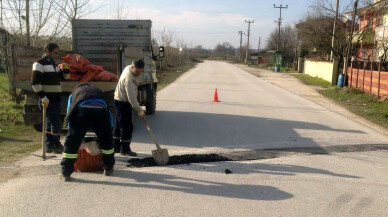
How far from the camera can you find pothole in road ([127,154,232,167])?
603cm

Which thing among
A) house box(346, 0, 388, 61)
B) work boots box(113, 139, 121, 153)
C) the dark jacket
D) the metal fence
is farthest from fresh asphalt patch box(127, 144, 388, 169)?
house box(346, 0, 388, 61)

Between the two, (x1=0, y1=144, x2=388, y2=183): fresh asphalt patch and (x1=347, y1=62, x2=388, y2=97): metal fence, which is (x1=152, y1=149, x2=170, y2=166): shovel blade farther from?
(x1=347, y1=62, x2=388, y2=97): metal fence

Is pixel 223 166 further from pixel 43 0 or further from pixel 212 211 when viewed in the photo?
pixel 43 0

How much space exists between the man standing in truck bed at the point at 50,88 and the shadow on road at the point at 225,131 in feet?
5.66

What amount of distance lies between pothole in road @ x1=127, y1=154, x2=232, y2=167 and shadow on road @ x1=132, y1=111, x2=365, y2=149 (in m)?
0.91

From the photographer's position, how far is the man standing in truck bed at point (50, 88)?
6441 mm

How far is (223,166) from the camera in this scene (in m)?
6.01

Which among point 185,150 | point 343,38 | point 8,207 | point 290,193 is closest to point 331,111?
point 185,150

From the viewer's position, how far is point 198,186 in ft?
16.7

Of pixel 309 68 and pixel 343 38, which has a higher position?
pixel 343 38

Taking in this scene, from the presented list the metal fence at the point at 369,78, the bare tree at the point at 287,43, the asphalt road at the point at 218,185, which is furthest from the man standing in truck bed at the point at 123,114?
the bare tree at the point at 287,43

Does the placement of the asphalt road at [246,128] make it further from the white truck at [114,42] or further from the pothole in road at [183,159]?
the white truck at [114,42]

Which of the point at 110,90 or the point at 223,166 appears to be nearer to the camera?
the point at 223,166

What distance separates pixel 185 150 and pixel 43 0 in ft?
26.9
